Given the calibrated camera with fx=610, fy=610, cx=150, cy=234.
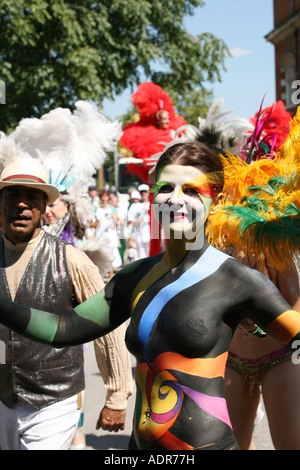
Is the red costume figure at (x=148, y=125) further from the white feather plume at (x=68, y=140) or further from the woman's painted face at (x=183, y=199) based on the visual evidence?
the woman's painted face at (x=183, y=199)

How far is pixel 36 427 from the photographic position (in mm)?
2730

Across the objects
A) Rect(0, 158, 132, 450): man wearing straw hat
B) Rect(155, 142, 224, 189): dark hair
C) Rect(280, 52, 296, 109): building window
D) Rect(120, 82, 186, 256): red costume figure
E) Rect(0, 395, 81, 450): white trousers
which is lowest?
Rect(0, 395, 81, 450): white trousers

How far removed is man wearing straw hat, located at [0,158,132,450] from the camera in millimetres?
2738

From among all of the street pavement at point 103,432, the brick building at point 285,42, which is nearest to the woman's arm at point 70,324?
the street pavement at point 103,432

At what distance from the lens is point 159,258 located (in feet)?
6.93

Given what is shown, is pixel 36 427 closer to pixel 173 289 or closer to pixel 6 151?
pixel 173 289

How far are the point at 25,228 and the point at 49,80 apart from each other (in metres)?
12.7

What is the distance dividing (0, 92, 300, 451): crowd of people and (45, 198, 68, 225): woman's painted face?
0.88m

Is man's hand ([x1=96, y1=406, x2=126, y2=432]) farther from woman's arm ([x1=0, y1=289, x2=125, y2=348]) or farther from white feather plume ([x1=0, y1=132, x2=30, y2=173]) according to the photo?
→ white feather plume ([x1=0, y1=132, x2=30, y2=173])

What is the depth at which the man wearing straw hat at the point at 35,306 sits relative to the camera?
8.98 feet

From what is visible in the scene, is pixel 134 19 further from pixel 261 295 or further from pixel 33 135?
pixel 261 295

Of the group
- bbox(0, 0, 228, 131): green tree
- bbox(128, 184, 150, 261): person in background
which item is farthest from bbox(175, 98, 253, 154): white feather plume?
bbox(0, 0, 228, 131): green tree

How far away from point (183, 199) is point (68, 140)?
2.41 metres

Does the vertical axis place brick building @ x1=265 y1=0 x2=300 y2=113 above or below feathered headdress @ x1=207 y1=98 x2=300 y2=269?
above
